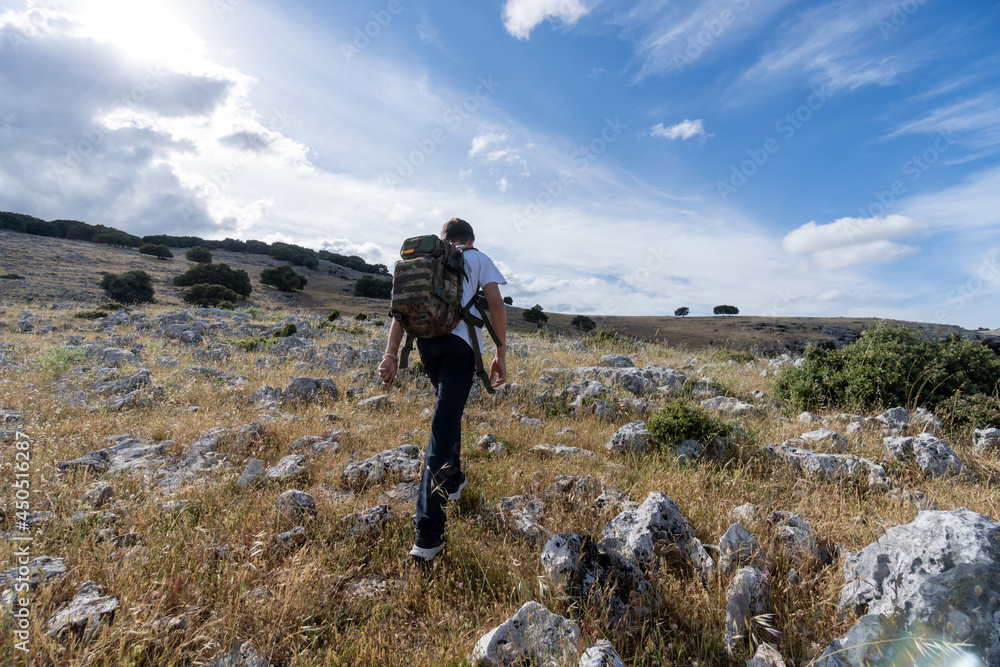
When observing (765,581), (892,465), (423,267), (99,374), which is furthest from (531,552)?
(99,374)

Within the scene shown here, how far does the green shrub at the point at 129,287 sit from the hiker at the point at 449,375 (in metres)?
34.7

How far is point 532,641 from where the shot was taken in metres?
2.10

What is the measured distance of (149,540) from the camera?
301 cm

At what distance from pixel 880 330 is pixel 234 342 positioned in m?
15.5

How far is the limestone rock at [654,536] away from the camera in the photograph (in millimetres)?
2816

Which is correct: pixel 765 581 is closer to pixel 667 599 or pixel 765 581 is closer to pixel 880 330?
pixel 667 599

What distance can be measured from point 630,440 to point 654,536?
2384 millimetres

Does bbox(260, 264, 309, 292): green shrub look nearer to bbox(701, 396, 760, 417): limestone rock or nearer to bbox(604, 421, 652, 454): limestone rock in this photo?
bbox(701, 396, 760, 417): limestone rock

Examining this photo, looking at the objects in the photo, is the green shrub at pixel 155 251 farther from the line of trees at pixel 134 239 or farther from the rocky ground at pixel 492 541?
the rocky ground at pixel 492 541

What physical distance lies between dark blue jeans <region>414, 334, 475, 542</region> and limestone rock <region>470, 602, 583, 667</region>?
98cm

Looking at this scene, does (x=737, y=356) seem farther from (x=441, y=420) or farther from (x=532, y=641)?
(x=532, y=641)

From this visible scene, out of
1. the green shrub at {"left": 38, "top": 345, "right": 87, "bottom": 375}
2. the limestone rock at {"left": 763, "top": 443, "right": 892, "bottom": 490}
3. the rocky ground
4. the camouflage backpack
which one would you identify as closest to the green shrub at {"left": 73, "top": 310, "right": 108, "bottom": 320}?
the green shrub at {"left": 38, "top": 345, "right": 87, "bottom": 375}

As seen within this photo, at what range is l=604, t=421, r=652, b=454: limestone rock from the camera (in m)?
5.18

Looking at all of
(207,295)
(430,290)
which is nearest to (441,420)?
(430,290)
